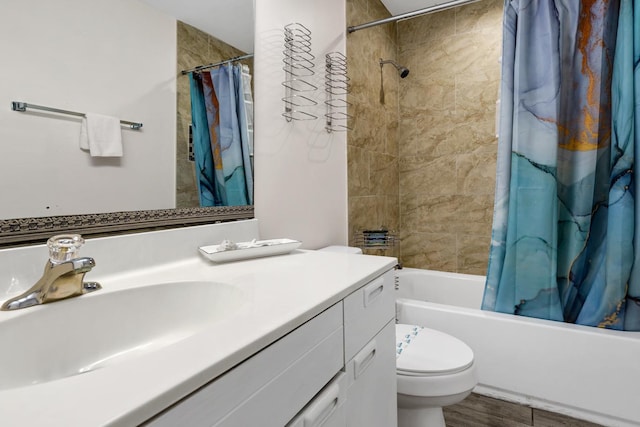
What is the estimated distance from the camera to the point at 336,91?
1.99 m

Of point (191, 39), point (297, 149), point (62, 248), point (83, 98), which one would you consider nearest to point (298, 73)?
point (297, 149)

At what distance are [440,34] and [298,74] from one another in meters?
1.67

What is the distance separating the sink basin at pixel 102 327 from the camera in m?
0.63

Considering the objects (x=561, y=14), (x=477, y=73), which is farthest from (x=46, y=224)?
(x=477, y=73)

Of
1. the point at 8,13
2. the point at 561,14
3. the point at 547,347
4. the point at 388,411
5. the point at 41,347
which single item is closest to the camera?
the point at 41,347

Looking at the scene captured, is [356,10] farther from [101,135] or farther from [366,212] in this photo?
[101,135]

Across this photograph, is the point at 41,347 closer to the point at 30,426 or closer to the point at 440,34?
the point at 30,426

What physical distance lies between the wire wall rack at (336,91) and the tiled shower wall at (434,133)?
9.2 inches

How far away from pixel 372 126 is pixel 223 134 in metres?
1.39

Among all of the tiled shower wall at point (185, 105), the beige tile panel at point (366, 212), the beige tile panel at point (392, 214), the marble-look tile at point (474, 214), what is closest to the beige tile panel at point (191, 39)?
the tiled shower wall at point (185, 105)

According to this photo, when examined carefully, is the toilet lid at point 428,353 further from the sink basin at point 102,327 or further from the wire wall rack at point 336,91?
the wire wall rack at point 336,91

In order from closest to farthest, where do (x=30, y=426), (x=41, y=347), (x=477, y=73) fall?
(x=30, y=426) → (x=41, y=347) → (x=477, y=73)

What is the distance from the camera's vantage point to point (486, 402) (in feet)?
5.62

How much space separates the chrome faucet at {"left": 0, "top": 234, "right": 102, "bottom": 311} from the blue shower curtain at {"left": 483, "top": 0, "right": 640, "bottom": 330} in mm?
1771
